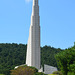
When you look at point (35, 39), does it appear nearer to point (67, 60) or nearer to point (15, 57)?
point (67, 60)

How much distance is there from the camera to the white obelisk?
4862 cm

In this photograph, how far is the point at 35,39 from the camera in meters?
49.7

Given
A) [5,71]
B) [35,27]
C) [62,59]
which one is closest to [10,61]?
[5,71]

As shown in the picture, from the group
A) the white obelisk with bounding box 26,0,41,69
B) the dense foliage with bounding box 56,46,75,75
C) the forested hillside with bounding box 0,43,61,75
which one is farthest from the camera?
the forested hillside with bounding box 0,43,61,75

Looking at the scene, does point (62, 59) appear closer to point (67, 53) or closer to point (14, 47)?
point (67, 53)

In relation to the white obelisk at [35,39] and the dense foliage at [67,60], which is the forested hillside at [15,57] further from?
the dense foliage at [67,60]

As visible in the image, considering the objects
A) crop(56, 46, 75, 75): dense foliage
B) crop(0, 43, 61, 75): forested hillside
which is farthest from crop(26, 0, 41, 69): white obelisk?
crop(56, 46, 75, 75): dense foliage

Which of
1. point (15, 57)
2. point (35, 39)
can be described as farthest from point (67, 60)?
point (15, 57)

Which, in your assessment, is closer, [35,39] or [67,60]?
[67,60]

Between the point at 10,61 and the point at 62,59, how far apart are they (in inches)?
1738

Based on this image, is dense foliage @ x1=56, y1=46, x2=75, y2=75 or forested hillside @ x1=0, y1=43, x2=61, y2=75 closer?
dense foliage @ x1=56, y1=46, x2=75, y2=75

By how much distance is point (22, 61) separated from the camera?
69.8 metres

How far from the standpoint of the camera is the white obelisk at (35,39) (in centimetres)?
4862

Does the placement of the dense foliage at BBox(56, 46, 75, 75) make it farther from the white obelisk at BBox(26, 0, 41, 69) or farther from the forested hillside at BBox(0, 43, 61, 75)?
the forested hillside at BBox(0, 43, 61, 75)
